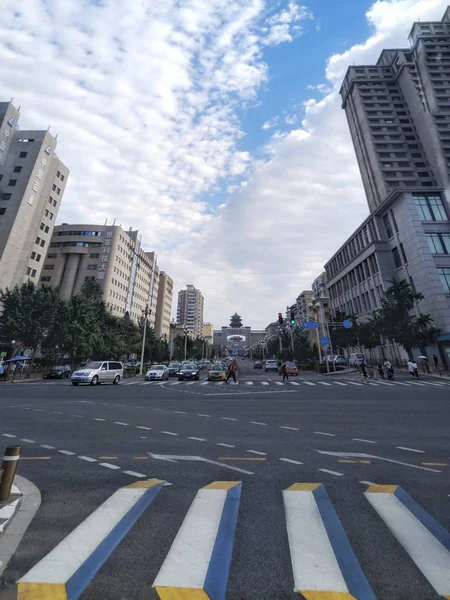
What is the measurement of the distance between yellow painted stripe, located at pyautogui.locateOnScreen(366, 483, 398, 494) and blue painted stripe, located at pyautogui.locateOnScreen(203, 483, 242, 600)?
85.8 inches

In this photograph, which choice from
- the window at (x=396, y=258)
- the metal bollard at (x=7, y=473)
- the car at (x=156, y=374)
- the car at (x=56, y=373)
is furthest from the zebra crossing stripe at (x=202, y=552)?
the window at (x=396, y=258)

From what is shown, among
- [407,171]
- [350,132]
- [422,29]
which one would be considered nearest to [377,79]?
[350,132]

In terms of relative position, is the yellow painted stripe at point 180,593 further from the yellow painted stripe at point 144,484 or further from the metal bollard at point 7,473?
the metal bollard at point 7,473

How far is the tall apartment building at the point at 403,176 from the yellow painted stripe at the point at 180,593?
47.6 metres

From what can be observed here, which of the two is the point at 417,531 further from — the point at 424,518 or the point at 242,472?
the point at 242,472

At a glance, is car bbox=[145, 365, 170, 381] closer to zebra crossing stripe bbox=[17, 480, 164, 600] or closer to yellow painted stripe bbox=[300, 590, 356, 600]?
zebra crossing stripe bbox=[17, 480, 164, 600]

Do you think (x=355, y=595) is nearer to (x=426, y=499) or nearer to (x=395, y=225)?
(x=426, y=499)

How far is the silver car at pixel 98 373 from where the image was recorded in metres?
24.8

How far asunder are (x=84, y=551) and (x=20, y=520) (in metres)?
1.31

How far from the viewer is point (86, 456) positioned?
6.58 metres

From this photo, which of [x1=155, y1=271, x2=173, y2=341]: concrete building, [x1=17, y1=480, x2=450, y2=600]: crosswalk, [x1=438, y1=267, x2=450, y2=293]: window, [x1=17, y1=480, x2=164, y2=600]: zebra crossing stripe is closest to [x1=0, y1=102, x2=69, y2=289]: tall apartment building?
[x1=155, y1=271, x2=173, y2=341]: concrete building

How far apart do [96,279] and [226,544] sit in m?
80.0

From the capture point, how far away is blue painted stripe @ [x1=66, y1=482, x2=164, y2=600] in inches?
103

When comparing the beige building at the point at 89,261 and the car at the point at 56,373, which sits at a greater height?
the beige building at the point at 89,261
